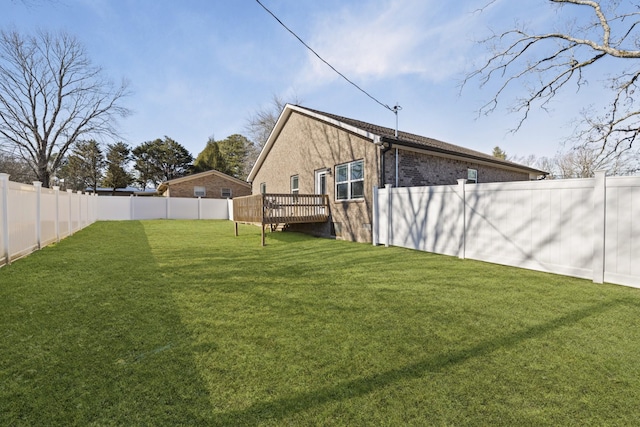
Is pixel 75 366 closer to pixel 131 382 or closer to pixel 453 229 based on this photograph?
pixel 131 382

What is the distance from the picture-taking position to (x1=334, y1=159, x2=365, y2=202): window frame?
32.5 ft

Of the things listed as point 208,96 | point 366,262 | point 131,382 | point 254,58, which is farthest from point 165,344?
point 208,96

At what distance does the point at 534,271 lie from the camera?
5.43 meters

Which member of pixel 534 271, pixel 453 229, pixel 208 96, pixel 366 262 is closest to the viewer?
pixel 534 271

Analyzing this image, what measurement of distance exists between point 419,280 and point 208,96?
54.0 ft

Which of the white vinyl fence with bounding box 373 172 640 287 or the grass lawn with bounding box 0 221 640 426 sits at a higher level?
the white vinyl fence with bounding box 373 172 640 287

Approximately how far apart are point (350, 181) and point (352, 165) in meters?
0.55

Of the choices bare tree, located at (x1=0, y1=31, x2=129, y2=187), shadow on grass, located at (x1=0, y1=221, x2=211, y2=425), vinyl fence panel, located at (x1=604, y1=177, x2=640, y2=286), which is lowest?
shadow on grass, located at (x1=0, y1=221, x2=211, y2=425)

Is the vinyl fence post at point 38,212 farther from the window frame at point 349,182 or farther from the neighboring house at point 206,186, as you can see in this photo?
the neighboring house at point 206,186

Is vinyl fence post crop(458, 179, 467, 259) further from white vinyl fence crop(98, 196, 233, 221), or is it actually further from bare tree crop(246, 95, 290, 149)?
bare tree crop(246, 95, 290, 149)

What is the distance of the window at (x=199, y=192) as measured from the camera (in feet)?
84.2

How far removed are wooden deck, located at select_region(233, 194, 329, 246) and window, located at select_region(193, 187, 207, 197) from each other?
613 inches

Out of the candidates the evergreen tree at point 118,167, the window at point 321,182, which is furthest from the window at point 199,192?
the evergreen tree at point 118,167

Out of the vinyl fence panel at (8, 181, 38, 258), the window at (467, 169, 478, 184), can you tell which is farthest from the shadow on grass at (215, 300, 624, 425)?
the window at (467, 169, 478, 184)
